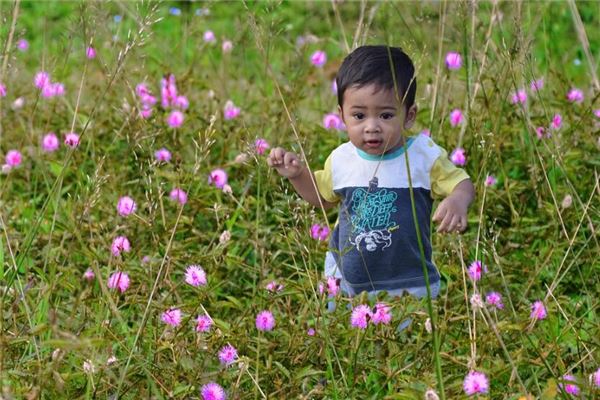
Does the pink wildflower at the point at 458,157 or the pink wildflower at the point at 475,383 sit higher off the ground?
the pink wildflower at the point at 458,157

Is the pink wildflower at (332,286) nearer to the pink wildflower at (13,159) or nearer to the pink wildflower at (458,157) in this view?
the pink wildflower at (458,157)

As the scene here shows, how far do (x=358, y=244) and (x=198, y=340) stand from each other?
486mm

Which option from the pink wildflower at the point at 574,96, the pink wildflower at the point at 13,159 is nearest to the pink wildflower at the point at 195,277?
the pink wildflower at the point at 13,159

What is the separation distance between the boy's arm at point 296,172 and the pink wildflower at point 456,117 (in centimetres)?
100

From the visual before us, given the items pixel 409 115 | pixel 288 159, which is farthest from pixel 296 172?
pixel 409 115

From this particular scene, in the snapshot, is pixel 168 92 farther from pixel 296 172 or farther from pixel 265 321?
pixel 265 321

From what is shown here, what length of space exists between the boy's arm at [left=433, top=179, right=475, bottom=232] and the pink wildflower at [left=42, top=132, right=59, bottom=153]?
61.0 inches

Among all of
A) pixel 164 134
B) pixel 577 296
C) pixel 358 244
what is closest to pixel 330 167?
pixel 358 244

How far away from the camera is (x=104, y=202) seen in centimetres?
314

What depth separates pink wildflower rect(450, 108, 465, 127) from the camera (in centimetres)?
333

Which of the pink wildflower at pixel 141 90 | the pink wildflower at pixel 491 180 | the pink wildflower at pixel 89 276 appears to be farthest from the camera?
the pink wildflower at pixel 141 90

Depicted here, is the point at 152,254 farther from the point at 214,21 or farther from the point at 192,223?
the point at 214,21

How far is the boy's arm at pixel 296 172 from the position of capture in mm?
2330

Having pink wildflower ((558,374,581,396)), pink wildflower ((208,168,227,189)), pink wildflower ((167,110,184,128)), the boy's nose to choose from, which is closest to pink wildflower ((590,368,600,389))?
pink wildflower ((558,374,581,396))
